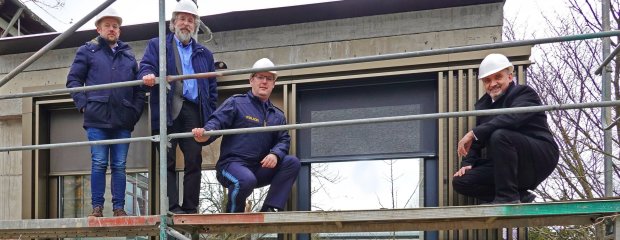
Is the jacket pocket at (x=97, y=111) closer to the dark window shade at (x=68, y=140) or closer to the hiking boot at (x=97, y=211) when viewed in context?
the hiking boot at (x=97, y=211)

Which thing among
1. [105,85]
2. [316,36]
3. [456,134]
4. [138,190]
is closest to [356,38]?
[316,36]

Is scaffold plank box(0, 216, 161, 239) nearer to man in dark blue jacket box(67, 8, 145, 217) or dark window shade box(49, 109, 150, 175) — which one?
man in dark blue jacket box(67, 8, 145, 217)

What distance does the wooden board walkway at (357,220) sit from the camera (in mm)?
4047

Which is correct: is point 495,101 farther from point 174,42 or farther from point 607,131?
point 174,42

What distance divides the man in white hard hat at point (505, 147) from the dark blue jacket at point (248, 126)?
1561 millimetres

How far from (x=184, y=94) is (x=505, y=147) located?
2630 millimetres

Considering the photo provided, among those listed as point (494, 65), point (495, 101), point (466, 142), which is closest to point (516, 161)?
point (466, 142)

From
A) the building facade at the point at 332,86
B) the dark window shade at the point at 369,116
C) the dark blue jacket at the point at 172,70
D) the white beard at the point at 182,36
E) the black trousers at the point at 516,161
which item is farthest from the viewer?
the dark window shade at the point at 369,116

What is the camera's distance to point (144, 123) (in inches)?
255

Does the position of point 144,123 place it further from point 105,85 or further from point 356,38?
point 356,38

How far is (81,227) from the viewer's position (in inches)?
191

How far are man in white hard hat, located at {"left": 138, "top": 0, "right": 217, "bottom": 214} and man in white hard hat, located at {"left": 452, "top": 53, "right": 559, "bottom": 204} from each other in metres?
2.18

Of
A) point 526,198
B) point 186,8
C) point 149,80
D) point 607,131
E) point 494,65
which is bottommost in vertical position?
point 526,198

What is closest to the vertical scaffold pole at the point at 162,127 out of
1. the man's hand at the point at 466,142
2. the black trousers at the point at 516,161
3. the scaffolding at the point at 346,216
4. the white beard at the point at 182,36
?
the scaffolding at the point at 346,216
